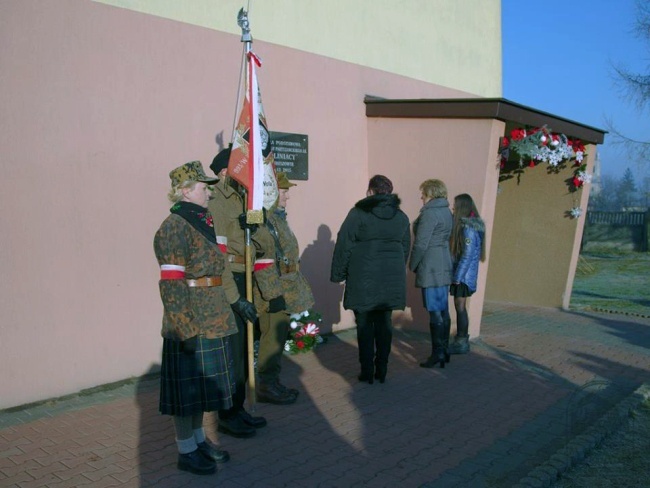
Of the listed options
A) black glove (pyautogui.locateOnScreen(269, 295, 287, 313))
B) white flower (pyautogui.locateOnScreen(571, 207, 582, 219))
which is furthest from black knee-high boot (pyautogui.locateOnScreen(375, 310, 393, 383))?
white flower (pyautogui.locateOnScreen(571, 207, 582, 219))

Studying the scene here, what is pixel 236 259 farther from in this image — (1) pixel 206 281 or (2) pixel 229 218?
(1) pixel 206 281

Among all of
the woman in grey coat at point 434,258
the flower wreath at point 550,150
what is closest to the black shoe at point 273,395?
the woman in grey coat at point 434,258

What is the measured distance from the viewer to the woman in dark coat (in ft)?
19.6

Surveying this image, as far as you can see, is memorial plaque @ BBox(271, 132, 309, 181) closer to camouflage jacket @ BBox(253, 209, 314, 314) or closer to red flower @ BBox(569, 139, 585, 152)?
camouflage jacket @ BBox(253, 209, 314, 314)

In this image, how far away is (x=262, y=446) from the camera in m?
4.60

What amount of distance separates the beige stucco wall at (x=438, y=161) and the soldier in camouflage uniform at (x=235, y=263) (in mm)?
3802

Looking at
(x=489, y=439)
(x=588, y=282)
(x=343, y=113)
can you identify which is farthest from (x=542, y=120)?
(x=588, y=282)

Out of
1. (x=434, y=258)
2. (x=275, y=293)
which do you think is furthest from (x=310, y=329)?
(x=275, y=293)

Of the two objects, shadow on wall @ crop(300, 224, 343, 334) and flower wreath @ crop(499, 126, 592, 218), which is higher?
flower wreath @ crop(499, 126, 592, 218)

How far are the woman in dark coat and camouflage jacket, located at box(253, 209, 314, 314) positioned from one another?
2.11 ft

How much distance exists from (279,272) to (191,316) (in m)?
1.45

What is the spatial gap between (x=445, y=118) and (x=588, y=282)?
940 cm

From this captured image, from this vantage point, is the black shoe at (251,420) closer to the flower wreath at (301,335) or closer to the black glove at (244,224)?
the black glove at (244,224)

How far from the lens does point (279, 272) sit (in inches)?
208
